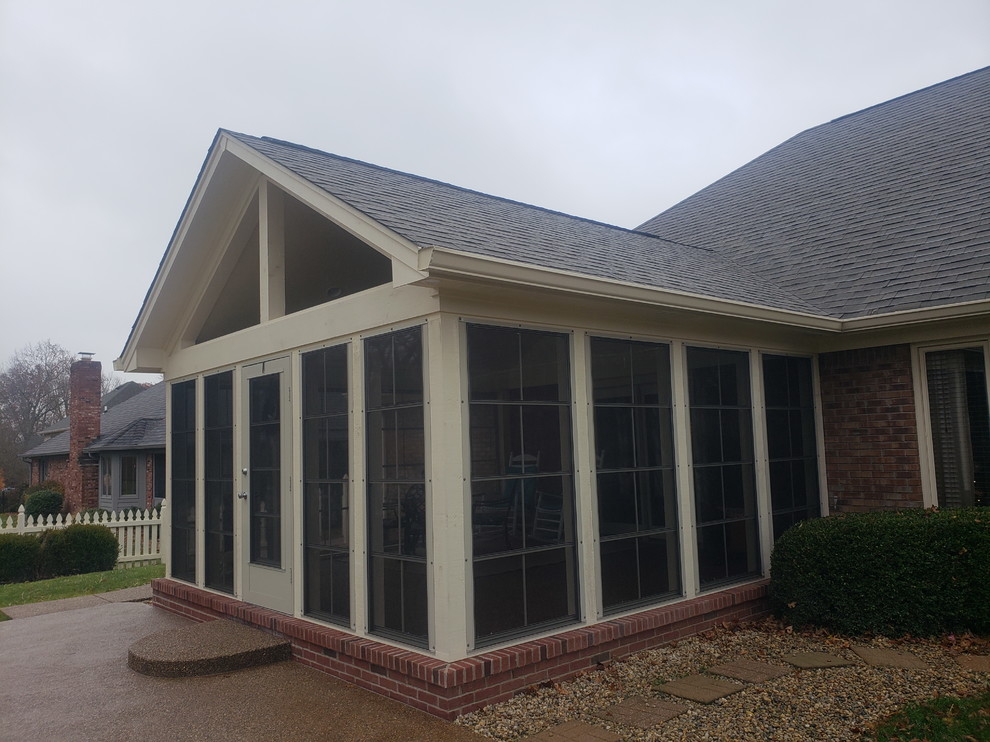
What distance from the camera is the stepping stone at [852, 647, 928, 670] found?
546 cm

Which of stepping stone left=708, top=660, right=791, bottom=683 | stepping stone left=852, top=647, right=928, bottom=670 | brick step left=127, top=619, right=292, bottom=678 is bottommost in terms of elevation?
stepping stone left=708, top=660, right=791, bottom=683

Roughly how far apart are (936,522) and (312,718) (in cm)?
506

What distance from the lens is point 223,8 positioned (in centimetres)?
1293

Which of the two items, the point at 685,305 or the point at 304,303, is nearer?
the point at 685,305

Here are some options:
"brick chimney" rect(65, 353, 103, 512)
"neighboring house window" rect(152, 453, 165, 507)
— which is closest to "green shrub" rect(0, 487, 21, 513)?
"brick chimney" rect(65, 353, 103, 512)

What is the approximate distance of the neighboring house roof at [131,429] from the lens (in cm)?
2144

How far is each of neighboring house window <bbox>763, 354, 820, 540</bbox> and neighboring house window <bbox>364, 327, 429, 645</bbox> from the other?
12.7ft

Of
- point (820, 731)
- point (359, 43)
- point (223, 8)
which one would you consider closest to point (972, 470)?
point (820, 731)

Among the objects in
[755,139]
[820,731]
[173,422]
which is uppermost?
[755,139]

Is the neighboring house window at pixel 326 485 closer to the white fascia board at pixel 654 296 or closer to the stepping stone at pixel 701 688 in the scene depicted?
the white fascia board at pixel 654 296

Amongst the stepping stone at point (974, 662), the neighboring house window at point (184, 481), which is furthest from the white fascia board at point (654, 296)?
the neighboring house window at point (184, 481)

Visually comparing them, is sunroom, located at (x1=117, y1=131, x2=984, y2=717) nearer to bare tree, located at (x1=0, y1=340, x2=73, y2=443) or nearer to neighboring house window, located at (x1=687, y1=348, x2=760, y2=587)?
neighboring house window, located at (x1=687, y1=348, x2=760, y2=587)

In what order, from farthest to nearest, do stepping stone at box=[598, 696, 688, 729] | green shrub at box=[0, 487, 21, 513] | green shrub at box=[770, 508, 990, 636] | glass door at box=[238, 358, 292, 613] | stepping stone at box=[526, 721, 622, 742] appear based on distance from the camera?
green shrub at box=[0, 487, 21, 513] → glass door at box=[238, 358, 292, 613] → green shrub at box=[770, 508, 990, 636] → stepping stone at box=[598, 696, 688, 729] → stepping stone at box=[526, 721, 622, 742]

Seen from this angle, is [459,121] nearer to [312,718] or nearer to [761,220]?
[761,220]
